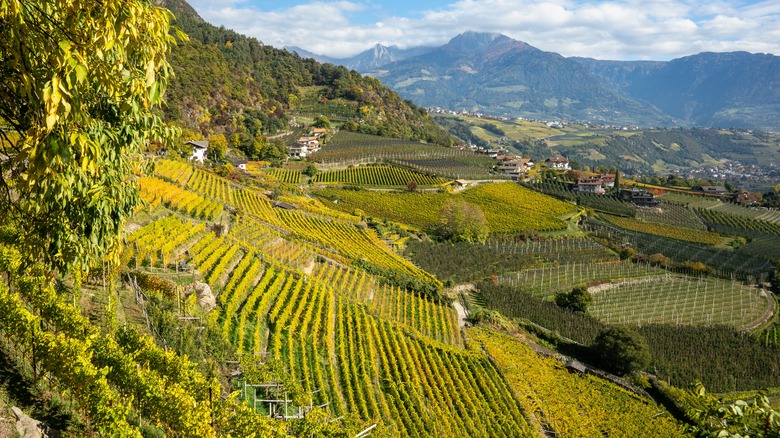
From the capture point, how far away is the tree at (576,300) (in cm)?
3872

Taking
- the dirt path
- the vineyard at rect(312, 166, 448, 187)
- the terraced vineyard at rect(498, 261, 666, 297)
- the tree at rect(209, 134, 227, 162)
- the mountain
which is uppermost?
the mountain

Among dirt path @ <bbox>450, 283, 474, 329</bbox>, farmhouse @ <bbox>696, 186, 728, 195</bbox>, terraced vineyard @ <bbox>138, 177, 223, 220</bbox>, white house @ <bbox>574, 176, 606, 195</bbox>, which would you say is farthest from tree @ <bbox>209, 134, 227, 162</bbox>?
farmhouse @ <bbox>696, 186, 728, 195</bbox>

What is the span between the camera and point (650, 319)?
129ft

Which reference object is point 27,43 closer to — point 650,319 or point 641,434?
point 641,434

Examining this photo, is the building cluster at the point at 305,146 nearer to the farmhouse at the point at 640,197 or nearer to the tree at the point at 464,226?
the tree at the point at 464,226

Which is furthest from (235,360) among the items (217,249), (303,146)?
(303,146)

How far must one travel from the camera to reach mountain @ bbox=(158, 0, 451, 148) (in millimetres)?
81250

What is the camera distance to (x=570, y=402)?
2439 centimetres

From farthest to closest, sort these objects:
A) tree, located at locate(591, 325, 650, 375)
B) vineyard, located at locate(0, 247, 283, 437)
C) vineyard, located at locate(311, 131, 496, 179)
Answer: vineyard, located at locate(311, 131, 496, 179) → tree, located at locate(591, 325, 650, 375) → vineyard, located at locate(0, 247, 283, 437)

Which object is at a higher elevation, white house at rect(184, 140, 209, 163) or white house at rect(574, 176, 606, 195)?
white house at rect(184, 140, 209, 163)

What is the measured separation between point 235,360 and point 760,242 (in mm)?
74801

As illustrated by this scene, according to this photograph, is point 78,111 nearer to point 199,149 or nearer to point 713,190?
point 199,149

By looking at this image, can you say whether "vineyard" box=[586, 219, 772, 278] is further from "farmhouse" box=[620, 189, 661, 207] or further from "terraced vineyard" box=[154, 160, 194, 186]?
"terraced vineyard" box=[154, 160, 194, 186]

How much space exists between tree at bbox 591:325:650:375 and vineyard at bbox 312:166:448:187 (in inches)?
1888
